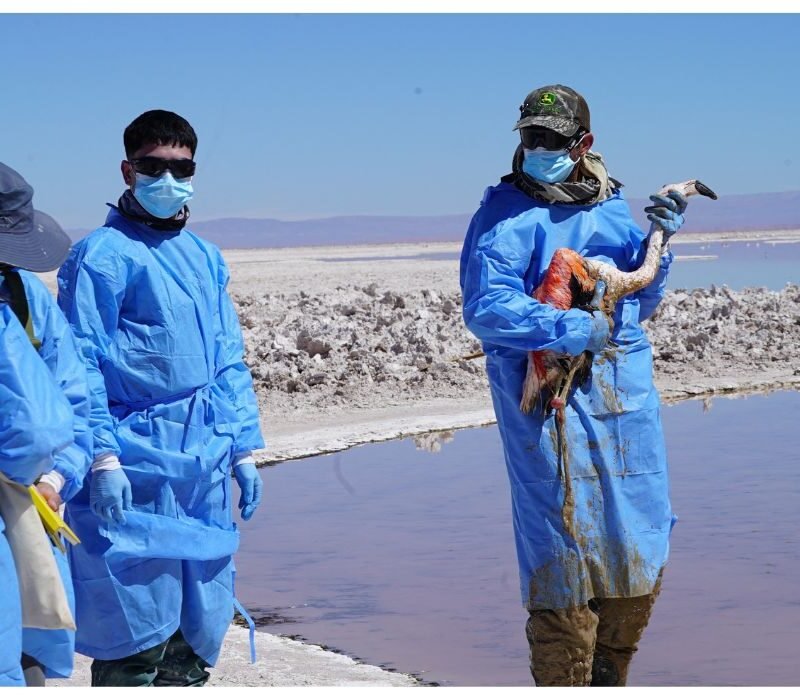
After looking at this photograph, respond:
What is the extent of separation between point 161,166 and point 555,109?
1153 millimetres

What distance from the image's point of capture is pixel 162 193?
4.79 metres

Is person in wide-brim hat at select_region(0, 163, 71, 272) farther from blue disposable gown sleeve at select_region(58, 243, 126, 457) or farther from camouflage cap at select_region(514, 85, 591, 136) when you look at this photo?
camouflage cap at select_region(514, 85, 591, 136)

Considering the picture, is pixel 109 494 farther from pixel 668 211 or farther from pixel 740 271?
pixel 740 271

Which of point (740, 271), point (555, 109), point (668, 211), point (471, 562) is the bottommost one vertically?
point (740, 271)

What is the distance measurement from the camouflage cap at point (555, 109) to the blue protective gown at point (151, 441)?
106 centimetres

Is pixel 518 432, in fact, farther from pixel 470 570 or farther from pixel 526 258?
pixel 470 570

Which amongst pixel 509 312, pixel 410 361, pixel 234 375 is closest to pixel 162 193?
pixel 234 375

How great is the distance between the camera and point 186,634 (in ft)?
16.0

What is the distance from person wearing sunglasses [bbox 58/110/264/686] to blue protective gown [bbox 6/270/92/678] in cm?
69

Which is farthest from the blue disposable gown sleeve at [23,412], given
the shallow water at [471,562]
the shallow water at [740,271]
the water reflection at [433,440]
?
the shallow water at [740,271]

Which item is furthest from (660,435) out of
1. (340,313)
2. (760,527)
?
(340,313)
